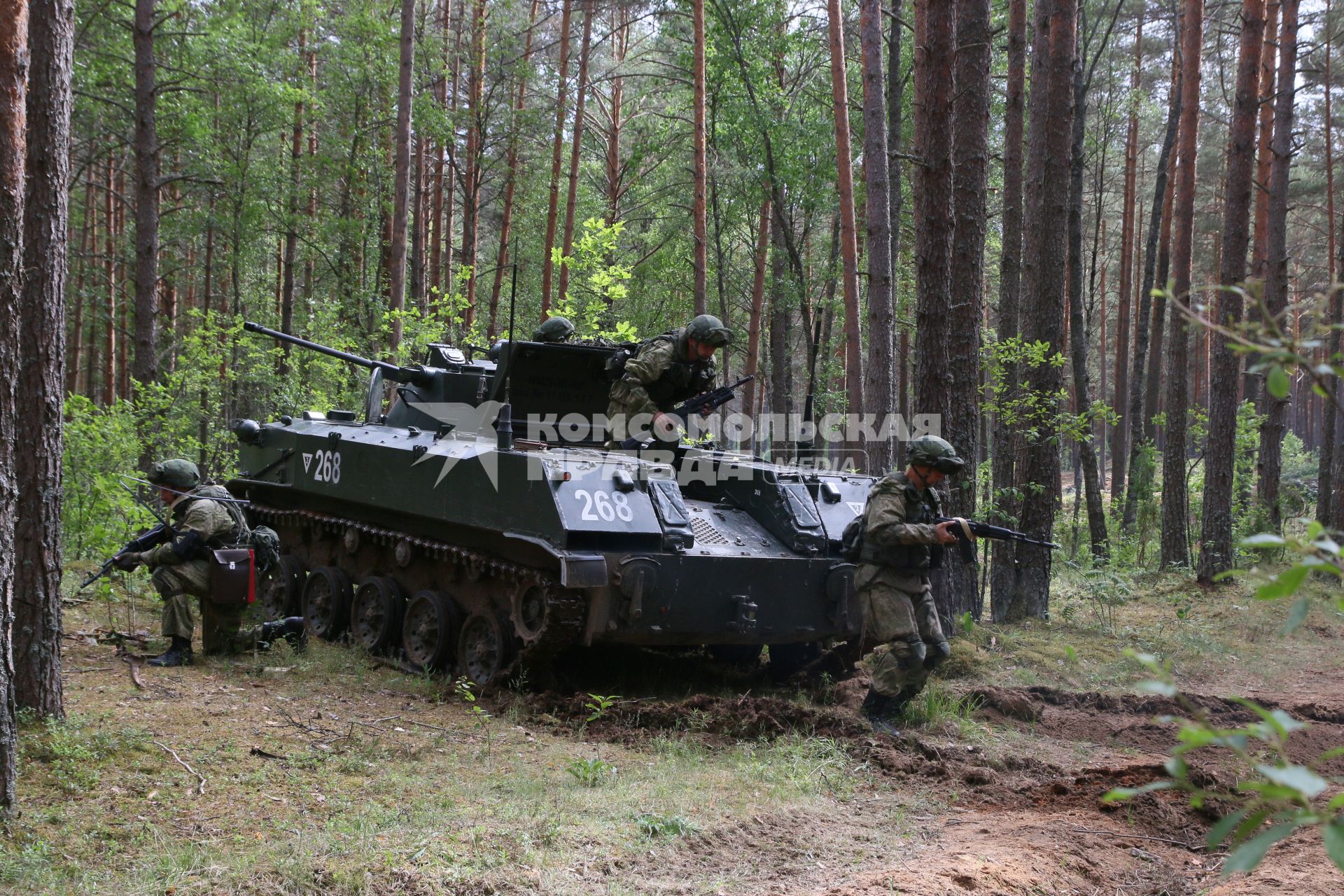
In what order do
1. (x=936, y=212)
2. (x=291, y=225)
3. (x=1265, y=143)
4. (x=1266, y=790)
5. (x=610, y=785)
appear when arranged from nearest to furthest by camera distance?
(x=1266, y=790)
(x=610, y=785)
(x=936, y=212)
(x=1265, y=143)
(x=291, y=225)

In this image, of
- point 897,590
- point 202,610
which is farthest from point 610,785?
point 202,610

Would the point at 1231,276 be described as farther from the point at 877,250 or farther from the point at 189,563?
the point at 189,563

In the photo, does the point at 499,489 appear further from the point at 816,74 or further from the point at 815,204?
the point at 816,74

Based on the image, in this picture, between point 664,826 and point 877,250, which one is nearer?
point 664,826

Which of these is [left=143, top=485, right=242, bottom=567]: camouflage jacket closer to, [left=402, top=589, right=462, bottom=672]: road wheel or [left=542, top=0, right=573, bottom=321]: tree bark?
[left=402, top=589, right=462, bottom=672]: road wheel

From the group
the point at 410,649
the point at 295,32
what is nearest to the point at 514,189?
the point at 295,32

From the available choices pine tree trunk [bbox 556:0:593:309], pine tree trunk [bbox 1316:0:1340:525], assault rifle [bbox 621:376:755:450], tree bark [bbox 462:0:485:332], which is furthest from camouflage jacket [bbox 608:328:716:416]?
tree bark [bbox 462:0:485:332]

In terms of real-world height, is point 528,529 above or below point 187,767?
above

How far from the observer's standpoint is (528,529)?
756 centimetres

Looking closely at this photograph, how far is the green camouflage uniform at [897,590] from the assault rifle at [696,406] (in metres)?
1.98

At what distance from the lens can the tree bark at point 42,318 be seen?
5.73 metres

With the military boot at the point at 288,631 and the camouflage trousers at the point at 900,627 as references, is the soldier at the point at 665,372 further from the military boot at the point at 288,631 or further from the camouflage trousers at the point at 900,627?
the military boot at the point at 288,631

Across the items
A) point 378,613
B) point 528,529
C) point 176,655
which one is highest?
point 528,529

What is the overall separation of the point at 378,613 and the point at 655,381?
10.6ft
